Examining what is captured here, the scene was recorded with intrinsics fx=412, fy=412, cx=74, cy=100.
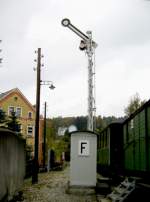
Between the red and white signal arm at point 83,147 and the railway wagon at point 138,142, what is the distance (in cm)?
163

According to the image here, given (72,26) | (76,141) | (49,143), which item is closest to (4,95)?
(49,143)

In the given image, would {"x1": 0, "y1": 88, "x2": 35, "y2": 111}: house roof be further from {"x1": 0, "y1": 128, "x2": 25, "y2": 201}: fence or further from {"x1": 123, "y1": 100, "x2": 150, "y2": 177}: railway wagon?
{"x1": 0, "y1": 128, "x2": 25, "y2": 201}: fence

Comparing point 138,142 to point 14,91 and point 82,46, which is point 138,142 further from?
point 14,91

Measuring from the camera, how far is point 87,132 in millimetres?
17719

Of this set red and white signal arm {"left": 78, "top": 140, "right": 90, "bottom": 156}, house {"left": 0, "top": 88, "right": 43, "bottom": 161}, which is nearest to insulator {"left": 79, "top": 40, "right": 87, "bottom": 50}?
house {"left": 0, "top": 88, "right": 43, "bottom": 161}

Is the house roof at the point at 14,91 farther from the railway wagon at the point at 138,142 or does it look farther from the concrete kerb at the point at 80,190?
the railway wagon at the point at 138,142

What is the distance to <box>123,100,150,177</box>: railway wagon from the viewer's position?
12469 millimetres

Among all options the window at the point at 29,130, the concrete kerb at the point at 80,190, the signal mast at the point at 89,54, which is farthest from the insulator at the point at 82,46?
the concrete kerb at the point at 80,190

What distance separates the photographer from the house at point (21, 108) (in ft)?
214

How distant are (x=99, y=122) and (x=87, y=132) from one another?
280ft

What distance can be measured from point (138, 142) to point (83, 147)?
412cm

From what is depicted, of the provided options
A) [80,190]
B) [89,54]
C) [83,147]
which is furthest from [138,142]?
[89,54]

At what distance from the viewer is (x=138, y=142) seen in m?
14.1

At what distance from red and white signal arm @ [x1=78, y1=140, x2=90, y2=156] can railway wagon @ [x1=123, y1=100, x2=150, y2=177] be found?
163cm
